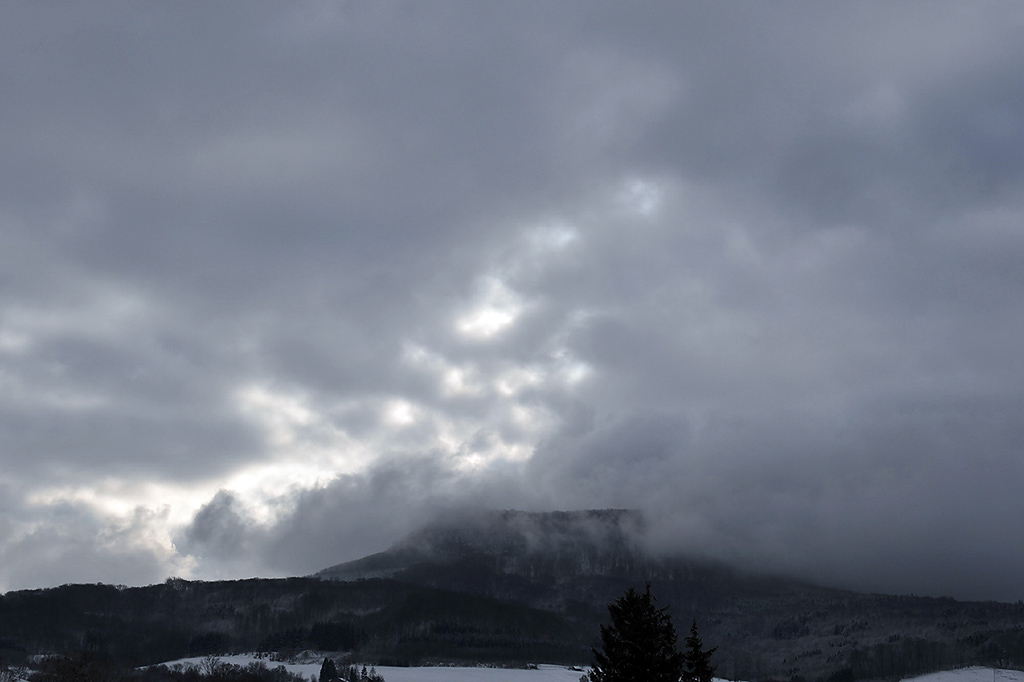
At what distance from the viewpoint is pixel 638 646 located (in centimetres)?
7856

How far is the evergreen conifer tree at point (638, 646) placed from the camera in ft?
257

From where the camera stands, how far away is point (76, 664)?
191m

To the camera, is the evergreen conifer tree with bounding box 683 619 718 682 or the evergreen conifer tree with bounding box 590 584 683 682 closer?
the evergreen conifer tree with bounding box 590 584 683 682

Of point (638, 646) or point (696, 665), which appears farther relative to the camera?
point (696, 665)

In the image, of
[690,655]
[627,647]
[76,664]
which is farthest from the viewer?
[76,664]

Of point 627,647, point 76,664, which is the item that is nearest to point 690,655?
point 627,647

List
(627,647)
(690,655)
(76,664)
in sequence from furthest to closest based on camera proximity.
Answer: (76,664) < (690,655) < (627,647)

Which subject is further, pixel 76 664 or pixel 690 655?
pixel 76 664

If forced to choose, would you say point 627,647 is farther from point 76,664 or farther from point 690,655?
point 76,664

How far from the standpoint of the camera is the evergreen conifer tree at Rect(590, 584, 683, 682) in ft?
257

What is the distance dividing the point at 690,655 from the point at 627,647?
46.4ft

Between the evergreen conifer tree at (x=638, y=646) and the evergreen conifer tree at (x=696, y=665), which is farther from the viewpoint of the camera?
the evergreen conifer tree at (x=696, y=665)

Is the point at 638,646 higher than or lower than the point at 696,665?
higher
